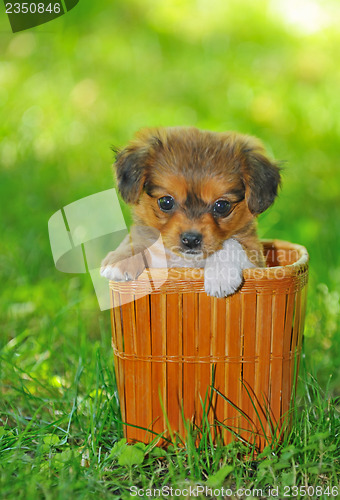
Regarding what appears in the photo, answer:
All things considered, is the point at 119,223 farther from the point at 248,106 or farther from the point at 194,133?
the point at 248,106

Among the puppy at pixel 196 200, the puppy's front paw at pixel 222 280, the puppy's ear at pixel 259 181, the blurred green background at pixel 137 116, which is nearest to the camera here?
the puppy's front paw at pixel 222 280

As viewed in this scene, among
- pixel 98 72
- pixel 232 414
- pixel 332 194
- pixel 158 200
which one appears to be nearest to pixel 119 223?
pixel 158 200

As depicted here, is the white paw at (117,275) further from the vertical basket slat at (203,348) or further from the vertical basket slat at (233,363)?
the vertical basket slat at (233,363)

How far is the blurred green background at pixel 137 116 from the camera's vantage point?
12.9ft

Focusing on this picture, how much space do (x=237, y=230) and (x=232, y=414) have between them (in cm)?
85

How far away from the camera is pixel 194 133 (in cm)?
296

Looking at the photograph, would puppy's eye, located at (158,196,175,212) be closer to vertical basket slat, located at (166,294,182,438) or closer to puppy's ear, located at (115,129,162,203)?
puppy's ear, located at (115,129,162,203)

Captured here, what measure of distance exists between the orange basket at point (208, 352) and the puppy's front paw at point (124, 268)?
0.05m

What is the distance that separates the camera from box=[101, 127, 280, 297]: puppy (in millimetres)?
2727

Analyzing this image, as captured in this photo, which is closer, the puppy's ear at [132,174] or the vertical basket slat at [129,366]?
the vertical basket slat at [129,366]

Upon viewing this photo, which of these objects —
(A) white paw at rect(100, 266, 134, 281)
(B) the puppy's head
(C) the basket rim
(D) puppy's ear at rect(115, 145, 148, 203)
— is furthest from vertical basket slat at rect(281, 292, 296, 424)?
(D) puppy's ear at rect(115, 145, 148, 203)

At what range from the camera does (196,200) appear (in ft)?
8.97

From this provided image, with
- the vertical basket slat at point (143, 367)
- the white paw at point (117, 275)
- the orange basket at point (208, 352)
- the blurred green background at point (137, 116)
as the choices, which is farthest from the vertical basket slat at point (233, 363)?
the blurred green background at point (137, 116)

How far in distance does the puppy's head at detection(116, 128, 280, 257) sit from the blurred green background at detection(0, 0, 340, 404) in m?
1.00
